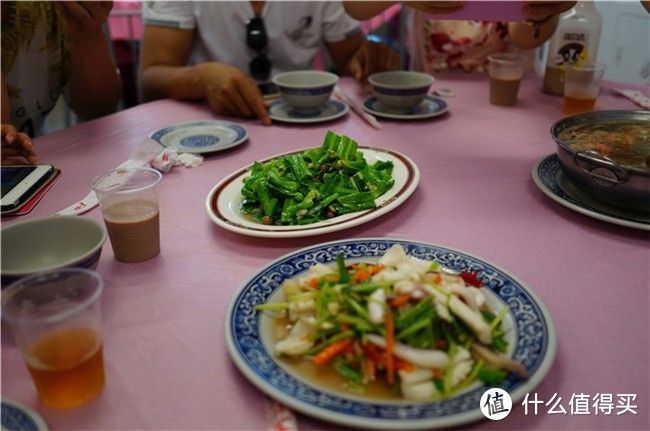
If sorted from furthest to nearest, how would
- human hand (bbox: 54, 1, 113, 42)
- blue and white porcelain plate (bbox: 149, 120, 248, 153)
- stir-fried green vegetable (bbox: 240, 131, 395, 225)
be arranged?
human hand (bbox: 54, 1, 113, 42), blue and white porcelain plate (bbox: 149, 120, 248, 153), stir-fried green vegetable (bbox: 240, 131, 395, 225)

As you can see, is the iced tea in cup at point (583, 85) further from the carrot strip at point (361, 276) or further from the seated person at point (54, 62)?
the seated person at point (54, 62)

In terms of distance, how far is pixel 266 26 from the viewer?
2512mm

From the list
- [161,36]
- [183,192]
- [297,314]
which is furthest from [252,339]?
[161,36]

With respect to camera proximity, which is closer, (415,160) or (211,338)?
(211,338)

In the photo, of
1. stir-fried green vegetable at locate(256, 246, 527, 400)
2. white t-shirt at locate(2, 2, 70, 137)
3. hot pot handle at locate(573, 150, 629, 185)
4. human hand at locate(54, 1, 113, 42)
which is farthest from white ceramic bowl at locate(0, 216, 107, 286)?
white t-shirt at locate(2, 2, 70, 137)

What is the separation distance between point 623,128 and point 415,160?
532 millimetres

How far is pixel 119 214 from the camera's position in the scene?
105 centimetres

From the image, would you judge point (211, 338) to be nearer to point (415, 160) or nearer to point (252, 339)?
point (252, 339)

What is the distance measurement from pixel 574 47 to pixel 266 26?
4.40 ft

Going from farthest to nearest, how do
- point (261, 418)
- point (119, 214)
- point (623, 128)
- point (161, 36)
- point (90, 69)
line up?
point (161, 36)
point (90, 69)
point (623, 128)
point (119, 214)
point (261, 418)

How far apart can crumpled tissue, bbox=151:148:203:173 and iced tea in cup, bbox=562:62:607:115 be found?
1.25 meters

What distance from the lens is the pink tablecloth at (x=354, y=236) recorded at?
0.72 metres

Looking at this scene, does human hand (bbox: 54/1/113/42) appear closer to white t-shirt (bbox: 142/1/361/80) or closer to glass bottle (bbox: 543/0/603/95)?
white t-shirt (bbox: 142/1/361/80)

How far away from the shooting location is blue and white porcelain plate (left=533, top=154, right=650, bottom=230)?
3.61 feet
